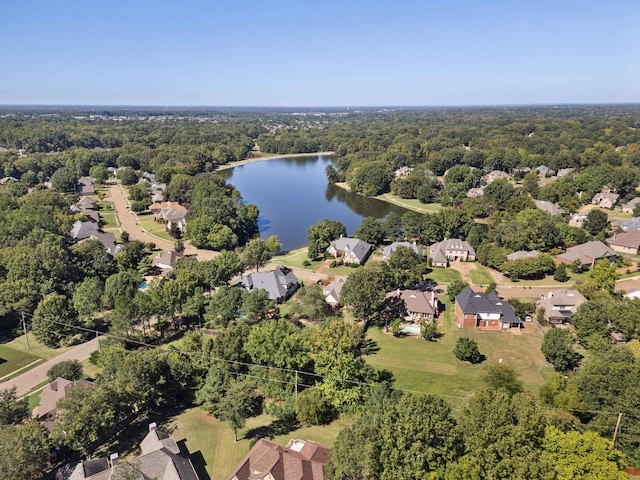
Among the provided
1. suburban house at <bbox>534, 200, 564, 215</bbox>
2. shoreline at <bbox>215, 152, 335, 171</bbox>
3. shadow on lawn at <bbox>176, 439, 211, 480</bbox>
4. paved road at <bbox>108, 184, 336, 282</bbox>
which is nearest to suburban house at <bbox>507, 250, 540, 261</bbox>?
paved road at <bbox>108, 184, 336, 282</bbox>

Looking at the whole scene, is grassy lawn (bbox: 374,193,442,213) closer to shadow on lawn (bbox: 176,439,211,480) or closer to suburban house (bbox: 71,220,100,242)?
suburban house (bbox: 71,220,100,242)

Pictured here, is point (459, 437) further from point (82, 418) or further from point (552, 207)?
point (552, 207)

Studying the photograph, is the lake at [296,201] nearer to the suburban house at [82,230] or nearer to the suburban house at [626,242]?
the suburban house at [82,230]

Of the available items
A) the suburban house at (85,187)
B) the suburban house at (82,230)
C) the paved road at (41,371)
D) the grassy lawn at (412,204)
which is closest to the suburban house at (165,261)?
the suburban house at (82,230)

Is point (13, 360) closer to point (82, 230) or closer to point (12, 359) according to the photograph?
point (12, 359)

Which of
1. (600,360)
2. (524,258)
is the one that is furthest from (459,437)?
(524,258)

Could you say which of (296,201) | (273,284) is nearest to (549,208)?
(296,201)
